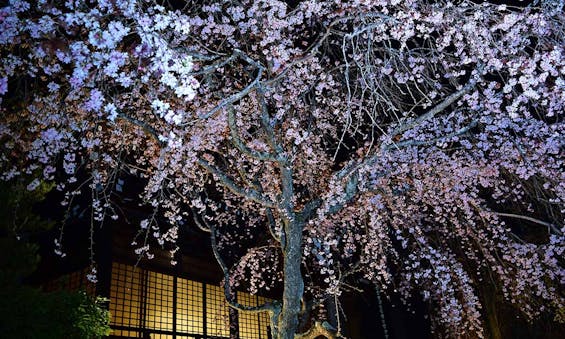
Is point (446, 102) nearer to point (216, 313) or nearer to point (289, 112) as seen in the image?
point (289, 112)

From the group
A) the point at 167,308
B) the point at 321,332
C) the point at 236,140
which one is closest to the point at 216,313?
the point at 167,308

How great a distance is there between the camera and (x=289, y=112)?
924 centimetres

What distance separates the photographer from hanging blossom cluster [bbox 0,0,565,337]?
5.29m

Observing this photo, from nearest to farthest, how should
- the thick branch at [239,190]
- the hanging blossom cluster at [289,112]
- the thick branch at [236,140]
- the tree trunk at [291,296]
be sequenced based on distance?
the hanging blossom cluster at [289,112] → the thick branch at [236,140] → the tree trunk at [291,296] → the thick branch at [239,190]

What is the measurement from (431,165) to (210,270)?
6.07 m

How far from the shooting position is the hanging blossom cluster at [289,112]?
5289 mm

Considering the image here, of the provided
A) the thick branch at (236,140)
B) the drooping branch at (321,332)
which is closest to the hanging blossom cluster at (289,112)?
the thick branch at (236,140)

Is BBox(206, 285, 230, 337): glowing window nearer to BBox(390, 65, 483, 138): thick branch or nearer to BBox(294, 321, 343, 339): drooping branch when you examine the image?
BBox(294, 321, 343, 339): drooping branch

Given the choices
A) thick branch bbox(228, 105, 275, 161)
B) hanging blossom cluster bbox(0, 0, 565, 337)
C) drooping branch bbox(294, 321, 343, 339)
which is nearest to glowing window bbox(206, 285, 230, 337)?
hanging blossom cluster bbox(0, 0, 565, 337)

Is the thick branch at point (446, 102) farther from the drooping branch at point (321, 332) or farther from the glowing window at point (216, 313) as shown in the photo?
the glowing window at point (216, 313)

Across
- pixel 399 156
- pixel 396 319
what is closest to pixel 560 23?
pixel 399 156

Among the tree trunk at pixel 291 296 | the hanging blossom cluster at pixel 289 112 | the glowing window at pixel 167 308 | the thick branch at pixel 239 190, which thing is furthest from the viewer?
the glowing window at pixel 167 308

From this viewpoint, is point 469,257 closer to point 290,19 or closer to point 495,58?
point 495,58

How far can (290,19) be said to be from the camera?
698 centimetres
